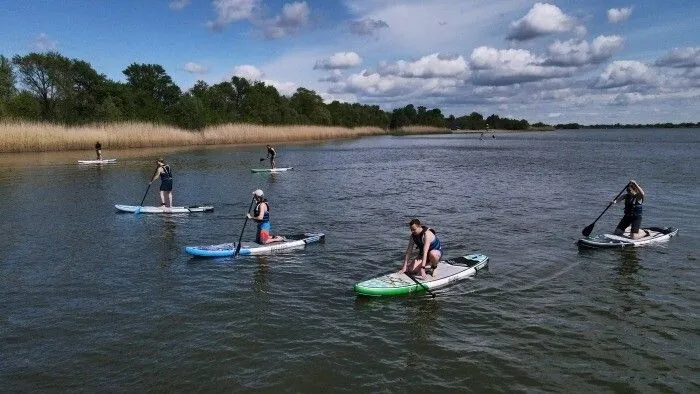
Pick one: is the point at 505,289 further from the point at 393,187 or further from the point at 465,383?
the point at 393,187

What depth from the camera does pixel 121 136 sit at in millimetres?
55969

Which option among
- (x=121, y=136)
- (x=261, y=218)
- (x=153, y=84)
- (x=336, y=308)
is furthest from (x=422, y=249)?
(x=153, y=84)

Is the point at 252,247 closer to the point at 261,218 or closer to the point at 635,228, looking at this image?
the point at 261,218

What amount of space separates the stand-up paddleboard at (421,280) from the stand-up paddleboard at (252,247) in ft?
14.4

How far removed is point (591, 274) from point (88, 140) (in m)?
52.2

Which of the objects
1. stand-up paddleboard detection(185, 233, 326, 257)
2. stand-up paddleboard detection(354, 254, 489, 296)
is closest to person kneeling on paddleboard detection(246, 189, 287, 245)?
stand-up paddleboard detection(185, 233, 326, 257)

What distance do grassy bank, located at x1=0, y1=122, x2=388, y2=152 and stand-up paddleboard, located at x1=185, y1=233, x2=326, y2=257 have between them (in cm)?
4196

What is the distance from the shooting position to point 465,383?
8047 millimetres

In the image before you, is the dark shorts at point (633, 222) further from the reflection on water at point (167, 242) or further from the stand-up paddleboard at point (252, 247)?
the reflection on water at point (167, 242)

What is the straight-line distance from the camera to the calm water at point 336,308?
8266 mm

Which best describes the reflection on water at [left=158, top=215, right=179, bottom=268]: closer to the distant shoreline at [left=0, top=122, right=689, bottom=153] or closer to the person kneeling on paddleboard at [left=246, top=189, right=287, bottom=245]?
the person kneeling on paddleboard at [left=246, top=189, right=287, bottom=245]

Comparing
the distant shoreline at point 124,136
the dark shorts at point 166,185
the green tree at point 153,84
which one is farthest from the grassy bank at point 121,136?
the dark shorts at point 166,185

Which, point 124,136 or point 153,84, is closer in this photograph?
point 124,136

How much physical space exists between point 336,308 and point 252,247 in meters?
4.94
